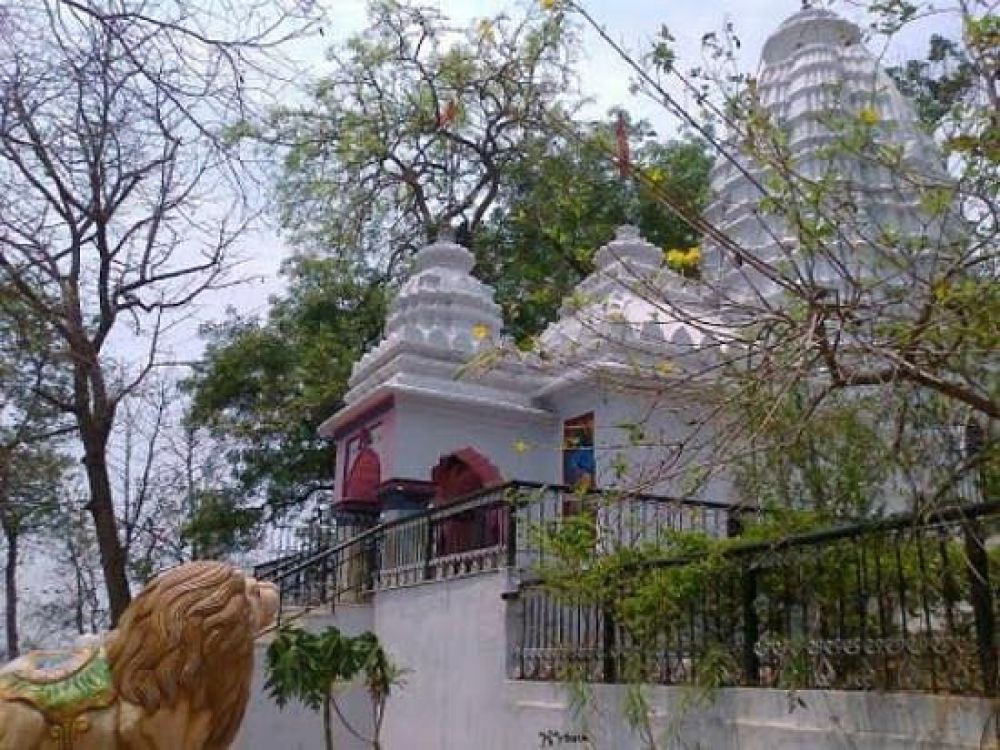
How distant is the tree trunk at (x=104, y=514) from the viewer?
12242 mm

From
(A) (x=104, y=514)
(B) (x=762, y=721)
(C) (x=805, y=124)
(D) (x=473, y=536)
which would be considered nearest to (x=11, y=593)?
(A) (x=104, y=514)

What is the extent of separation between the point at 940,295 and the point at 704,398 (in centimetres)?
181

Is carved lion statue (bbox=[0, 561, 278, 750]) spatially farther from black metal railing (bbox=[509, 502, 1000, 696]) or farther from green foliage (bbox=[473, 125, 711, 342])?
→ green foliage (bbox=[473, 125, 711, 342])

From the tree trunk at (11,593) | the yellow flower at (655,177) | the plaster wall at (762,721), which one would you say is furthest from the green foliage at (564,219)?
the yellow flower at (655,177)

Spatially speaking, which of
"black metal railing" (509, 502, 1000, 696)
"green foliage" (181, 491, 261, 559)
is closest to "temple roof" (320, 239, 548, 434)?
"black metal railing" (509, 502, 1000, 696)

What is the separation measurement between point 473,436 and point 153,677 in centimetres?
987

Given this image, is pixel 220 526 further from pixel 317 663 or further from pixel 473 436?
pixel 317 663

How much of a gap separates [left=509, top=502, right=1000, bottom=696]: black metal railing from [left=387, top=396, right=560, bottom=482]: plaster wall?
566 cm

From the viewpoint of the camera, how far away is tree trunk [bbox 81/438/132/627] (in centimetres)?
1224

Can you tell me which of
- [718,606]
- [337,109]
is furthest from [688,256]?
[337,109]

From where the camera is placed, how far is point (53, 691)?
13.8ft

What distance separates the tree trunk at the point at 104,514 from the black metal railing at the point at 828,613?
242 inches

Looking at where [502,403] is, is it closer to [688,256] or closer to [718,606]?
[718,606]

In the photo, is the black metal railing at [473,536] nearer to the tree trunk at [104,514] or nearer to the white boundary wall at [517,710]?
the white boundary wall at [517,710]
